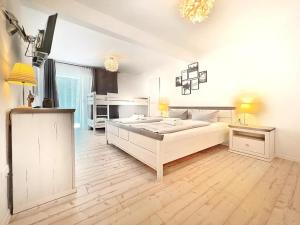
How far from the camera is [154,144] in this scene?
2.01 meters

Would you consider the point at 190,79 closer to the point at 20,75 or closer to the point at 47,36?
the point at 47,36

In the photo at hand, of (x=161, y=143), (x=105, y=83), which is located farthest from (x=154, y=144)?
(x=105, y=83)

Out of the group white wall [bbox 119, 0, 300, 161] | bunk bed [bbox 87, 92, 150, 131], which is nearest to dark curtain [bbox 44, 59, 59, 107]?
bunk bed [bbox 87, 92, 150, 131]

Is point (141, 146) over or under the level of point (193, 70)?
under

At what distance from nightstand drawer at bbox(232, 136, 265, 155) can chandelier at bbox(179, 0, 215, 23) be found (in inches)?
93.0

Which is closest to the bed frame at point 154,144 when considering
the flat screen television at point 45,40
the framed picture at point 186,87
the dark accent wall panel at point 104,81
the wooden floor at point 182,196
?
the wooden floor at point 182,196

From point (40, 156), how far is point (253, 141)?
3300 mm

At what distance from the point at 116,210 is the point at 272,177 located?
82.7 inches

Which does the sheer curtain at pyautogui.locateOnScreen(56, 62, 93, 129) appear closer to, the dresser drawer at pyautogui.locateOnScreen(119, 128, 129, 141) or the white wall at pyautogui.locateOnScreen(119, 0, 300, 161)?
the dresser drawer at pyautogui.locateOnScreen(119, 128, 129, 141)

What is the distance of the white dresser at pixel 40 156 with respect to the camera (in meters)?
1.32

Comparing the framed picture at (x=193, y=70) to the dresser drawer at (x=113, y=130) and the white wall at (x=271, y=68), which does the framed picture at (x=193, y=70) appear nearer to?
the white wall at (x=271, y=68)

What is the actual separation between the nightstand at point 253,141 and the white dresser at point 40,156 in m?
2.98

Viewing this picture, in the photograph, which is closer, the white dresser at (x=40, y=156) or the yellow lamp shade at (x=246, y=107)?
the white dresser at (x=40, y=156)

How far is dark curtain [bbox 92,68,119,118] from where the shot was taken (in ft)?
19.9
